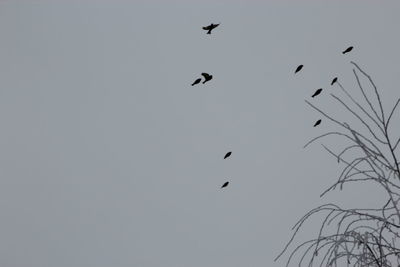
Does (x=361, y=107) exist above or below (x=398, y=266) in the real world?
above

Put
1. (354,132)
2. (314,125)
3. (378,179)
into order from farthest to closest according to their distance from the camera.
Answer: (314,125) < (354,132) < (378,179)

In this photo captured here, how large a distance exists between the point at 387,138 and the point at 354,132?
0.15 metres

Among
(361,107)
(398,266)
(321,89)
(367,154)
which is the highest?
(321,89)

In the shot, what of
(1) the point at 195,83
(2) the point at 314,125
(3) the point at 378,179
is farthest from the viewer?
(1) the point at 195,83

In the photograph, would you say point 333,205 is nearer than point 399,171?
No

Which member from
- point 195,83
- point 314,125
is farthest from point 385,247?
point 195,83

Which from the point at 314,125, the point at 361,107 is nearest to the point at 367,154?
the point at 361,107

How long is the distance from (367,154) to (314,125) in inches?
29.0

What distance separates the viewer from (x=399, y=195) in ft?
7.46

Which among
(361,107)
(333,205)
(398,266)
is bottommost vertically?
(398,266)

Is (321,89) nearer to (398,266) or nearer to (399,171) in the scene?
(399,171)

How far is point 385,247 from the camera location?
219 centimetres

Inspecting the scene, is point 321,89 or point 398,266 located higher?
point 321,89

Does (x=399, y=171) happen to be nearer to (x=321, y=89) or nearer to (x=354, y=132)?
(x=354, y=132)
